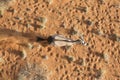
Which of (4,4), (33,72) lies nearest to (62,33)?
(33,72)

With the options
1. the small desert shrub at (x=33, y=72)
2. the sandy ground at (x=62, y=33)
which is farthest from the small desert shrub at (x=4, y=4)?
the small desert shrub at (x=33, y=72)

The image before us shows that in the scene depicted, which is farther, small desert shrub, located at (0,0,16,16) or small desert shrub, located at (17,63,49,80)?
small desert shrub, located at (0,0,16,16)

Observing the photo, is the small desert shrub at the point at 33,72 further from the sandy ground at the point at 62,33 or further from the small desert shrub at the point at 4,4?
the small desert shrub at the point at 4,4

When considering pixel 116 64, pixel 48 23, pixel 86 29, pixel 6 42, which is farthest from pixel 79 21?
pixel 6 42

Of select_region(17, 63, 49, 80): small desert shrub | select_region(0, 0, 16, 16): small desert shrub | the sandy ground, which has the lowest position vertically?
select_region(17, 63, 49, 80): small desert shrub

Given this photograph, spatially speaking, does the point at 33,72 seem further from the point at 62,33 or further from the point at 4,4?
the point at 4,4

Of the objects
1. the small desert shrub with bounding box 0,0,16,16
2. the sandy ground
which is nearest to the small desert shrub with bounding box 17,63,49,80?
the sandy ground

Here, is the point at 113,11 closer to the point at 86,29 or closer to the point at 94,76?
the point at 86,29

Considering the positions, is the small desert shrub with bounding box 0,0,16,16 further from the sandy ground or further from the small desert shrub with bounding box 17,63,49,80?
the small desert shrub with bounding box 17,63,49,80
